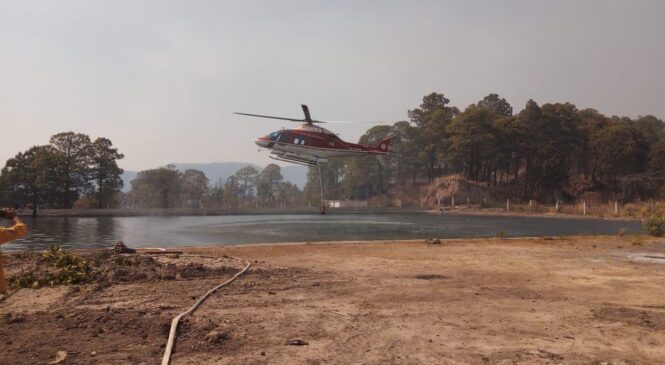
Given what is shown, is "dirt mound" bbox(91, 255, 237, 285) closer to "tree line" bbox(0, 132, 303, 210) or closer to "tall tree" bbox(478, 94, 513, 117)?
"tree line" bbox(0, 132, 303, 210)

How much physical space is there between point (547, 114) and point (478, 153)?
472 inches

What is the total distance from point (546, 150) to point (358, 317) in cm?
7408

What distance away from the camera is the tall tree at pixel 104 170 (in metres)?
66.9

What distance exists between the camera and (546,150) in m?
72.9

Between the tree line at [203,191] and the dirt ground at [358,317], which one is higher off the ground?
the tree line at [203,191]

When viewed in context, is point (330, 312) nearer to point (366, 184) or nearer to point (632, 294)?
point (632, 294)

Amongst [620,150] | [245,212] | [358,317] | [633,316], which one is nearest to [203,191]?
[245,212]

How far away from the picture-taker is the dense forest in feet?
209

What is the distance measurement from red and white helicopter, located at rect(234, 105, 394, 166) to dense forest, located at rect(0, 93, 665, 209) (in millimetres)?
30047

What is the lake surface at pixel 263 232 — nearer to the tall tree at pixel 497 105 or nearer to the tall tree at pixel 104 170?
the tall tree at pixel 104 170

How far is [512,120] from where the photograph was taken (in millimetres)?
76188

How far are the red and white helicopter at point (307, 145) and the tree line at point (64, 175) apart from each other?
3707 cm

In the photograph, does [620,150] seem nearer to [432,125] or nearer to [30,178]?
[432,125]

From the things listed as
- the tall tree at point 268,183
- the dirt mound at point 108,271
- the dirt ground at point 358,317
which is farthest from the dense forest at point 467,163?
the dirt ground at point 358,317
